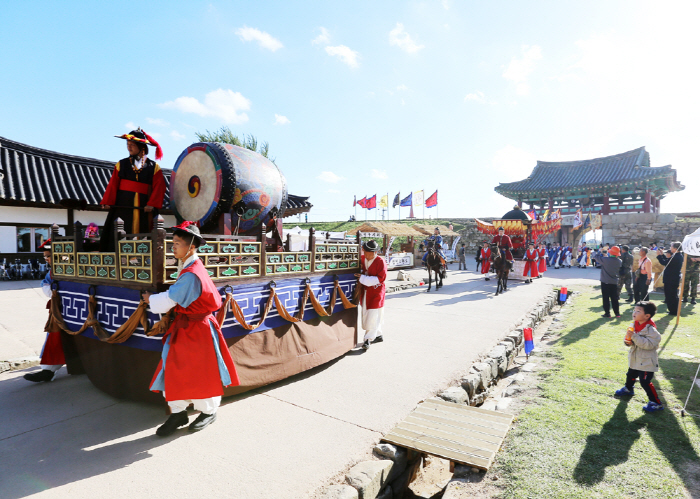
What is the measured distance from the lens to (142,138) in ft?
13.1

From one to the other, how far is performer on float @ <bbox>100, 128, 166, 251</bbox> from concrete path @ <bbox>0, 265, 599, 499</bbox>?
Result: 1776 millimetres

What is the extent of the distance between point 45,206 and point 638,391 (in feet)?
52.4

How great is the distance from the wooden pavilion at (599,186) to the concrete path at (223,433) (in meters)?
29.2

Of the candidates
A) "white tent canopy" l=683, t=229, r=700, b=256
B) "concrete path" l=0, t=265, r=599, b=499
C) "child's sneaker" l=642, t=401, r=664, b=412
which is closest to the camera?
"concrete path" l=0, t=265, r=599, b=499

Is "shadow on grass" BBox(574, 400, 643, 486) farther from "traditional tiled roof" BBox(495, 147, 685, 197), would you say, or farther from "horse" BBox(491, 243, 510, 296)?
"traditional tiled roof" BBox(495, 147, 685, 197)

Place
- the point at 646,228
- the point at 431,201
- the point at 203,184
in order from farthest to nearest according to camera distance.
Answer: the point at 431,201, the point at 646,228, the point at 203,184

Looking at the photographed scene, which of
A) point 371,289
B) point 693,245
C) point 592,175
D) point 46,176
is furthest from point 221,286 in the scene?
point 592,175

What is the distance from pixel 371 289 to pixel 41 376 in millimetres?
4128

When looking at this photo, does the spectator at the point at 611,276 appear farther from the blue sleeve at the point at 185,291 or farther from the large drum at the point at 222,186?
the blue sleeve at the point at 185,291

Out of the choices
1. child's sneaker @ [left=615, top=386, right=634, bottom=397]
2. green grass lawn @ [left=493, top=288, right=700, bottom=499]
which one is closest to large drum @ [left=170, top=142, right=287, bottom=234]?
green grass lawn @ [left=493, top=288, right=700, bottom=499]

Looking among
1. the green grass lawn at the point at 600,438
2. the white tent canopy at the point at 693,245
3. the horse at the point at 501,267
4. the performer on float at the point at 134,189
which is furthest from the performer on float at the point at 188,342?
the horse at the point at 501,267

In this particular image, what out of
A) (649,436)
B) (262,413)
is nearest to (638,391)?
(649,436)

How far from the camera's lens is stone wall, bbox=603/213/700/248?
77.4ft

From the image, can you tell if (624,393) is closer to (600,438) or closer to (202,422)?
(600,438)
